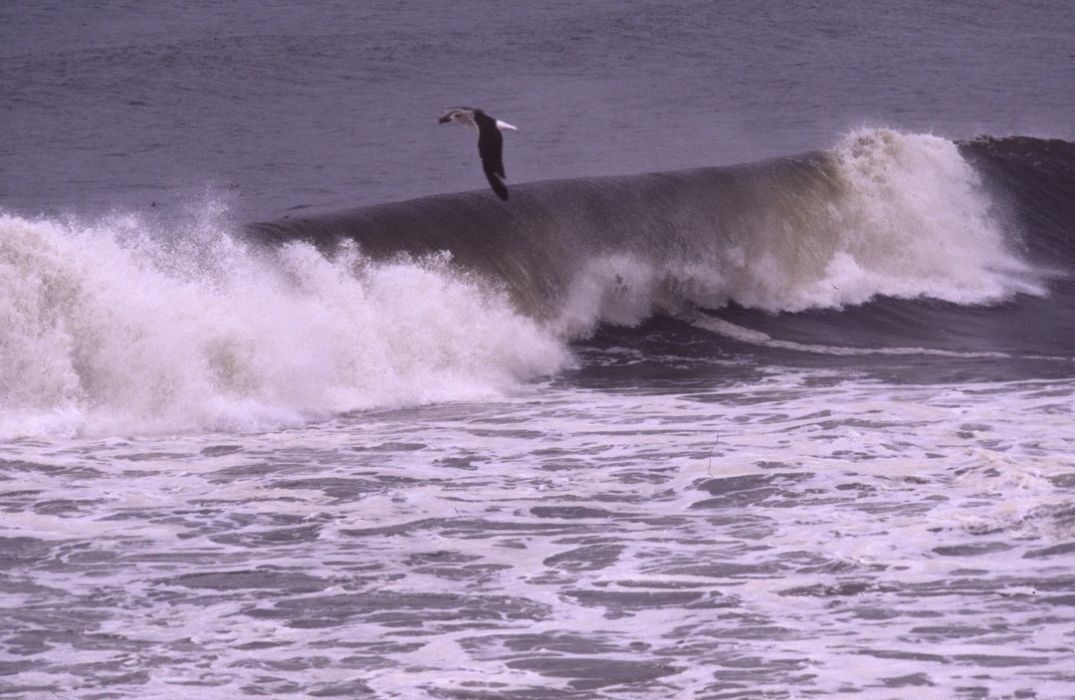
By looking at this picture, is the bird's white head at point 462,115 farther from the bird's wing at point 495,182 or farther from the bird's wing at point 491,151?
the bird's wing at point 495,182

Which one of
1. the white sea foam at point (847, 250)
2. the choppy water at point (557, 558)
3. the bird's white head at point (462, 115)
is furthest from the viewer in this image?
the white sea foam at point (847, 250)

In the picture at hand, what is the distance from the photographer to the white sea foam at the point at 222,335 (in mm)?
12750

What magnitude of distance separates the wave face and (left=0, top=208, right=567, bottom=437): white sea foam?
2.55 feet

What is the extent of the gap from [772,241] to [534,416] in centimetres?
824

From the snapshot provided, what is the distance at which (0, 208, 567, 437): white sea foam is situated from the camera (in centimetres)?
1275

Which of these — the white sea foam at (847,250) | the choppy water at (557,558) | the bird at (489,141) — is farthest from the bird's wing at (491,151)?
the white sea foam at (847,250)

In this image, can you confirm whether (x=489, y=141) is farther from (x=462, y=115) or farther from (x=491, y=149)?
(x=462, y=115)

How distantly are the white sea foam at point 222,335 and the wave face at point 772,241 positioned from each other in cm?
78

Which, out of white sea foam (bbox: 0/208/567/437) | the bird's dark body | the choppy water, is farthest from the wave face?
the bird's dark body

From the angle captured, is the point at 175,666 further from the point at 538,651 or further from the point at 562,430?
the point at 562,430

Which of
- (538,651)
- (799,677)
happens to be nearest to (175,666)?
(538,651)

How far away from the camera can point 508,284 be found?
1738 centimetres

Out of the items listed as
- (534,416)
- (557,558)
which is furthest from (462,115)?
(534,416)

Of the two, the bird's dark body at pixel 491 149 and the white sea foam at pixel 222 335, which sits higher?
the bird's dark body at pixel 491 149
